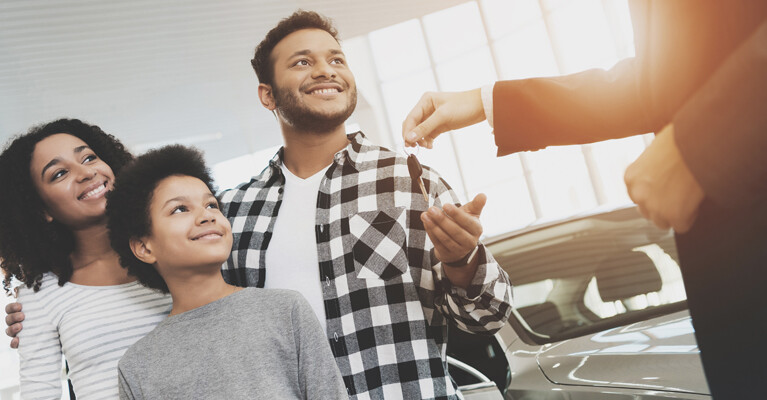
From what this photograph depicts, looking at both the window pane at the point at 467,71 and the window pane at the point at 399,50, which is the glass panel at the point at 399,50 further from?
the window pane at the point at 467,71

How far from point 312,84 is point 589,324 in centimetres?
122

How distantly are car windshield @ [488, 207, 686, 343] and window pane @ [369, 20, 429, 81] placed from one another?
821 centimetres

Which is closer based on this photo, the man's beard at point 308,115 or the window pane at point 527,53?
the man's beard at point 308,115

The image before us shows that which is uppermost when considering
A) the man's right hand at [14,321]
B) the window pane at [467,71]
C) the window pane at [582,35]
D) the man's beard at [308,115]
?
the window pane at [467,71]

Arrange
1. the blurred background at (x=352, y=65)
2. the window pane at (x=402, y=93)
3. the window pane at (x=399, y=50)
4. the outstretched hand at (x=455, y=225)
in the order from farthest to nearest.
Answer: the window pane at (x=402, y=93) → the window pane at (x=399, y=50) → the blurred background at (x=352, y=65) → the outstretched hand at (x=455, y=225)

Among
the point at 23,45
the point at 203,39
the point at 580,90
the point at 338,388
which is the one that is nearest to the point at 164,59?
the point at 203,39

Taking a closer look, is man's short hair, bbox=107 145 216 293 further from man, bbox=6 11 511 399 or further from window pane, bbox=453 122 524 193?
window pane, bbox=453 122 524 193

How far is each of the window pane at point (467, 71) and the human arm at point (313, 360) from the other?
8.56 meters

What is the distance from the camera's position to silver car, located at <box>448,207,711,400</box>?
1.69 metres

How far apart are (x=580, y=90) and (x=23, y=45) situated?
7.84m

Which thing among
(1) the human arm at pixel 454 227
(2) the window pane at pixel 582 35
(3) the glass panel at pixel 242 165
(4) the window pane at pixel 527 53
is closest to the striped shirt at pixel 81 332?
(1) the human arm at pixel 454 227

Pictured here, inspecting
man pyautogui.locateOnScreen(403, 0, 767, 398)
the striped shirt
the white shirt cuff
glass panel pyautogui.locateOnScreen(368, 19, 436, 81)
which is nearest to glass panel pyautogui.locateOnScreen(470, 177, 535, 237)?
glass panel pyautogui.locateOnScreen(368, 19, 436, 81)

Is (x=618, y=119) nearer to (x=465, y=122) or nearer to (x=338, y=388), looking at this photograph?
(x=465, y=122)

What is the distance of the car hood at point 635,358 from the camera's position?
1598mm
